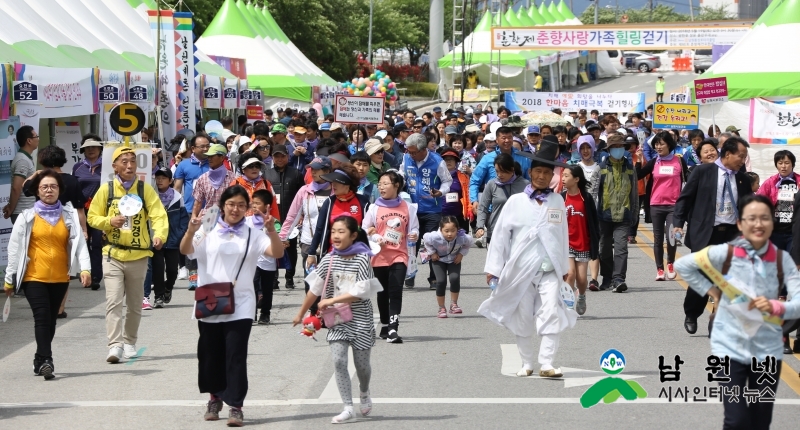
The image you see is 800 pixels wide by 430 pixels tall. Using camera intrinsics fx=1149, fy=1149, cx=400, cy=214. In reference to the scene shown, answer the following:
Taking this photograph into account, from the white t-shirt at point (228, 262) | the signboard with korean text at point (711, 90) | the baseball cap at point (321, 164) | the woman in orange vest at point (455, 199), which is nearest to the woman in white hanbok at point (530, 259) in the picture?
the white t-shirt at point (228, 262)

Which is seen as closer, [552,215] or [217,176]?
[552,215]

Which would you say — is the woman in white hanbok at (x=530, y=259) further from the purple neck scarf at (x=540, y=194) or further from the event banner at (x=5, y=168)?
the event banner at (x=5, y=168)

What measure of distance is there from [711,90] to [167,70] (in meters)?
11.5

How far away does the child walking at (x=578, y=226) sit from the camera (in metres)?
11.8

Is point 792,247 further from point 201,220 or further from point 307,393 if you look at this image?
point 201,220

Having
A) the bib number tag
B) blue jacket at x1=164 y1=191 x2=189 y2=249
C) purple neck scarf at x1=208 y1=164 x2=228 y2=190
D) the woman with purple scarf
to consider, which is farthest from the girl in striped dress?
blue jacket at x1=164 y1=191 x2=189 y2=249

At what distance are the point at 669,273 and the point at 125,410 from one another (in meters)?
8.70

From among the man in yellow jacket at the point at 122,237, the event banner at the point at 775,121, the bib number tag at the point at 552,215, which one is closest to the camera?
the bib number tag at the point at 552,215

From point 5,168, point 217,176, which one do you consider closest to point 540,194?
point 217,176

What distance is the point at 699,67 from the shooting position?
79750 millimetres

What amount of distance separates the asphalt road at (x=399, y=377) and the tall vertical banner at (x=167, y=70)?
403 inches

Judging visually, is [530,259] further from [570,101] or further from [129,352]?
[570,101]

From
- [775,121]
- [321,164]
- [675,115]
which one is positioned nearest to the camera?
[321,164]
